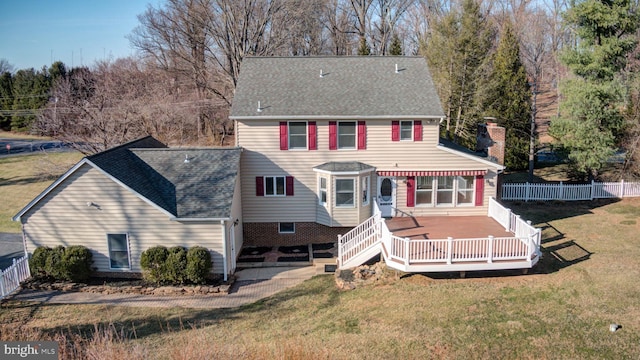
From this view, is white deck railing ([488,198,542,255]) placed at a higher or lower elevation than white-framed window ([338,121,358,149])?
lower

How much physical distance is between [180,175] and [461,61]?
71.0 feet

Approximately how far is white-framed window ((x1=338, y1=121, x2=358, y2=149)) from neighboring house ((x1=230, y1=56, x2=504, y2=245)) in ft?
0.15

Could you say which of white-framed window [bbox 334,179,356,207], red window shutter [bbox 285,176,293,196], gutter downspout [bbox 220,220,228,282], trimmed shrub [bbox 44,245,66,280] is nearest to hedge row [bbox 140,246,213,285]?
gutter downspout [bbox 220,220,228,282]

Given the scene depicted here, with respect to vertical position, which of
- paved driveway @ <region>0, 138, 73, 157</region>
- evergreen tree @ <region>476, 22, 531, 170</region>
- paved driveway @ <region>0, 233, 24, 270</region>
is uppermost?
evergreen tree @ <region>476, 22, 531, 170</region>

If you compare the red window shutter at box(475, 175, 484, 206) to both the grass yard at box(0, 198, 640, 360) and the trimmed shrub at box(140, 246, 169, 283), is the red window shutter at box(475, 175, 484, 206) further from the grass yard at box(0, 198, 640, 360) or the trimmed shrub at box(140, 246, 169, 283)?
the trimmed shrub at box(140, 246, 169, 283)

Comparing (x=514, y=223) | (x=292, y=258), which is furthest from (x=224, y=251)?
(x=514, y=223)

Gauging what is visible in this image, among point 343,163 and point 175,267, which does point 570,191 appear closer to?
point 343,163

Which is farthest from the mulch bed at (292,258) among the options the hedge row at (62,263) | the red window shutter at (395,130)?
the hedge row at (62,263)

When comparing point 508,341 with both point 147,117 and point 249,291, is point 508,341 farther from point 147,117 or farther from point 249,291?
point 147,117

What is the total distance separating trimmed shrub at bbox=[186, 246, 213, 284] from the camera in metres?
16.9

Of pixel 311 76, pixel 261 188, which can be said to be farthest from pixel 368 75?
pixel 261 188

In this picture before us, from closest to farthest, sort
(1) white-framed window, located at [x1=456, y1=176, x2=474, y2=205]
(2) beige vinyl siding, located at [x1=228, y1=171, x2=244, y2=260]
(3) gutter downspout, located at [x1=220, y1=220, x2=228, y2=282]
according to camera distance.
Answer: (3) gutter downspout, located at [x1=220, y1=220, x2=228, y2=282] → (2) beige vinyl siding, located at [x1=228, y1=171, x2=244, y2=260] → (1) white-framed window, located at [x1=456, y1=176, x2=474, y2=205]

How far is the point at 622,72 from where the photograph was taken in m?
25.4

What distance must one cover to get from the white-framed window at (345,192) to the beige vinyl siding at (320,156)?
2.03 feet
